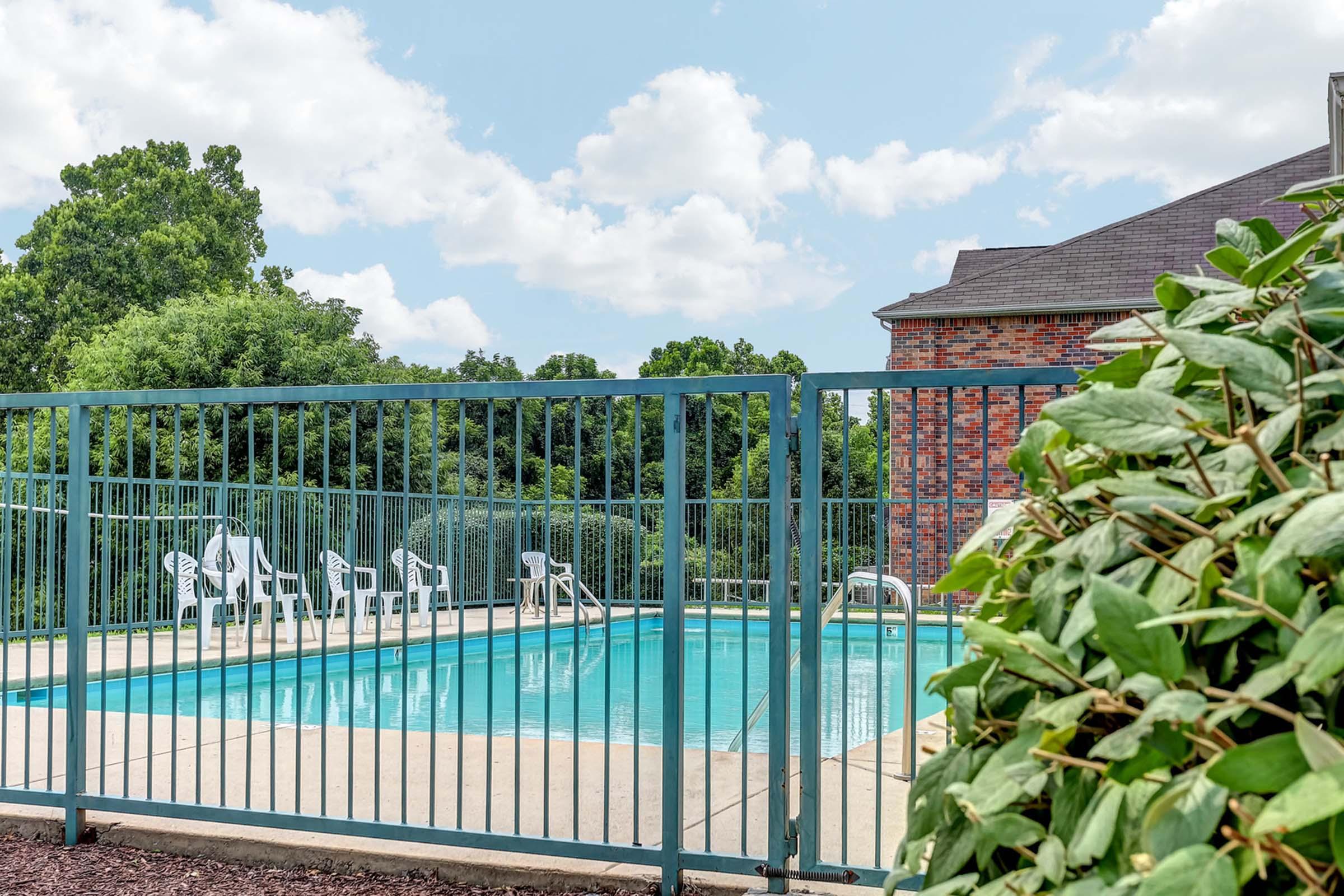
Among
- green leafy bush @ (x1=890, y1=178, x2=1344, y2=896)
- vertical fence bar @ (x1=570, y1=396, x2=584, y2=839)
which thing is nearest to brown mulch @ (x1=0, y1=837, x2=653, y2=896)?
vertical fence bar @ (x1=570, y1=396, x2=584, y2=839)

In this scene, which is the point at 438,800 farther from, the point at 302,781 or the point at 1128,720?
the point at 1128,720

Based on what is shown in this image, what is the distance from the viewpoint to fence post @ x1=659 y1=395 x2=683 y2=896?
315 centimetres

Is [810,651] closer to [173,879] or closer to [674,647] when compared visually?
[674,647]

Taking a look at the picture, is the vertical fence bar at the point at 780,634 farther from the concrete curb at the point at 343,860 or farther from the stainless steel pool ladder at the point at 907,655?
the concrete curb at the point at 343,860

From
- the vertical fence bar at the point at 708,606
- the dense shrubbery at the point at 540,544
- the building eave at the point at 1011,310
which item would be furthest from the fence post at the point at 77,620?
the building eave at the point at 1011,310

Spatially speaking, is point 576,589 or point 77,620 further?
point 77,620

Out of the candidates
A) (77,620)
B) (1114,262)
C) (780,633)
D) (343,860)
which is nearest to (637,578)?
(780,633)

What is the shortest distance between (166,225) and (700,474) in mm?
18632

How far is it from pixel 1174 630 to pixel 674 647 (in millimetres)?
2541

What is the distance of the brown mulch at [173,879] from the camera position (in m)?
3.32

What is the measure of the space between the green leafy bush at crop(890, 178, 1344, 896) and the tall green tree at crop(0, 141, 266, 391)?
27.2 metres

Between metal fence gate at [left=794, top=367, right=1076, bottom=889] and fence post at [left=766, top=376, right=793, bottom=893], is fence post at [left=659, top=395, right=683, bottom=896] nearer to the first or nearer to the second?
fence post at [left=766, top=376, right=793, bottom=893]

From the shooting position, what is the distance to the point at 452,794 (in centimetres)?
420

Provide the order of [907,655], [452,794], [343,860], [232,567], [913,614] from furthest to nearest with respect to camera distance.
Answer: [232,567], [452,794], [907,655], [343,860], [913,614]
